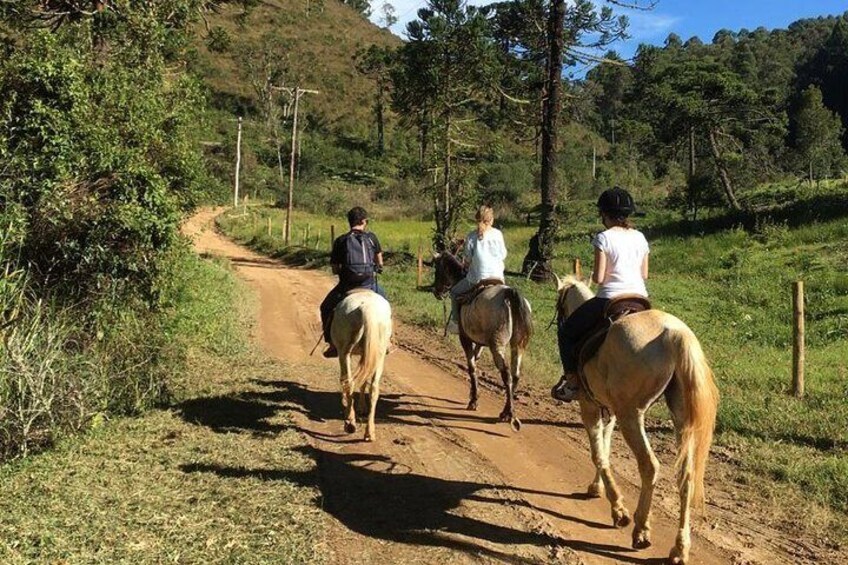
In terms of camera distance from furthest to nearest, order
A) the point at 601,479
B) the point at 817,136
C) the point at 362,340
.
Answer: the point at 817,136, the point at 362,340, the point at 601,479

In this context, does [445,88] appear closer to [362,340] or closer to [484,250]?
[484,250]

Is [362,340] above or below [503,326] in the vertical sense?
below

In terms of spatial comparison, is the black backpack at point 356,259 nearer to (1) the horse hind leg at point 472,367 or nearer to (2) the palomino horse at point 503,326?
(2) the palomino horse at point 503,326

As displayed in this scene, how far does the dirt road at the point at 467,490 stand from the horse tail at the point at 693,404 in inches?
29.0

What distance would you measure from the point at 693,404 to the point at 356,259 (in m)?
4.21

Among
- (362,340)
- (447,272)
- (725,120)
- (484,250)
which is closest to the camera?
(362,340)

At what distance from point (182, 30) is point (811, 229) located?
60.7 feet

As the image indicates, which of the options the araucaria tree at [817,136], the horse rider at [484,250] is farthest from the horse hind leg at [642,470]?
the araucaria tree at [817,136]

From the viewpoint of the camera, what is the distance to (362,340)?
6.96m

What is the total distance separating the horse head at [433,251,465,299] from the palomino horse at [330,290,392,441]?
1636 millimetres

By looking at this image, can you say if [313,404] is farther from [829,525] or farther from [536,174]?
[536,174]

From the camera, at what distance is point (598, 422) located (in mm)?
5363

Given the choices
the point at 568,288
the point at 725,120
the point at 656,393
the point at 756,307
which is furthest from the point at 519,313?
the point at 725,120

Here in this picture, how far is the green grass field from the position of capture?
21.3 feet
